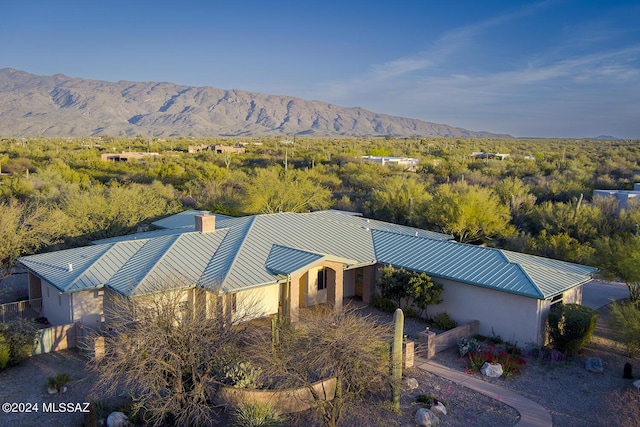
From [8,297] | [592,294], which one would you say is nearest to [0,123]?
[8,297]

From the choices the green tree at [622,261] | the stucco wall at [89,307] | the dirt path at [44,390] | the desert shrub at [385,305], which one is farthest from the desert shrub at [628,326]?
the stucco wall at [89,307]

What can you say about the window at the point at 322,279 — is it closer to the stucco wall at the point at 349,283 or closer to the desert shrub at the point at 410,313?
the stucco wall at the point at 349,283

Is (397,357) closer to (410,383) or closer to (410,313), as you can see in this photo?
(410,383)

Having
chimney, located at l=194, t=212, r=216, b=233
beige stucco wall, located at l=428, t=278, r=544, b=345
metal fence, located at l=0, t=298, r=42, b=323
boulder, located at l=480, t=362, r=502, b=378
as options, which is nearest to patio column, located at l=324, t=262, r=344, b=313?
beige stucco wall, located at l=428, t=278, r=544, b=345

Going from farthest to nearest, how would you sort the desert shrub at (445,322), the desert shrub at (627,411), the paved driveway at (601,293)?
the paved driveway at (601,293) → the desert shrub at (445,322) → the desert shrub at (627,411)

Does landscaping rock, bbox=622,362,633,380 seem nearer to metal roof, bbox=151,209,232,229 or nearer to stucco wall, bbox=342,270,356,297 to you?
stucco wall, bbox=342,270,356,297

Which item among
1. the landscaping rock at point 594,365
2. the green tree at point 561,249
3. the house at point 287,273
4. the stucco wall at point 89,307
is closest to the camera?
the landscaping rock at point 594,365
